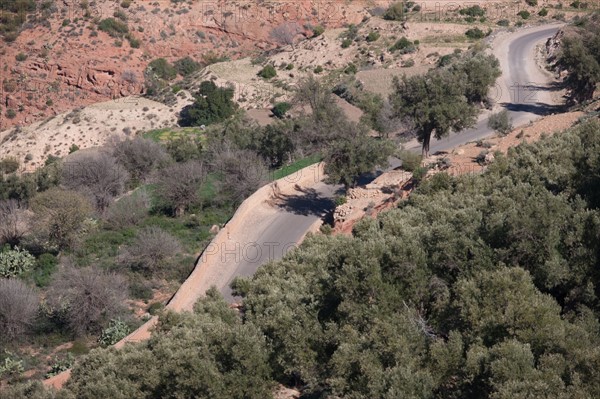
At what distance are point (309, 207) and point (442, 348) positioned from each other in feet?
60.6

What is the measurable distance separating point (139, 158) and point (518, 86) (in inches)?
839

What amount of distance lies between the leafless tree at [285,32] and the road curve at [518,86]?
2125 cm

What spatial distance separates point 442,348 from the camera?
51.6 ft

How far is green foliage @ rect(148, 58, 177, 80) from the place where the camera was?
67.6 metres

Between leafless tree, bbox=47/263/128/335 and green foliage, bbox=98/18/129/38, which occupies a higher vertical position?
green foliage, bbox=98/18/129/38

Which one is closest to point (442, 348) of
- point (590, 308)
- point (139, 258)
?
point (590, 308)

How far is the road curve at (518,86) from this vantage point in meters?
40.3

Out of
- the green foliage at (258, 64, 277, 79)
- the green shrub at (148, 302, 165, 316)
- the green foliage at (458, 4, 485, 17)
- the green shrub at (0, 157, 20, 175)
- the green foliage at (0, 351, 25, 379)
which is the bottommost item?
the green shrub at (0, 157, 20, 175)

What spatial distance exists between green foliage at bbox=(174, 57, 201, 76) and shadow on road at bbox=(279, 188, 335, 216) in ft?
119

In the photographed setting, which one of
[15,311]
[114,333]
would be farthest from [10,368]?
[114,333]

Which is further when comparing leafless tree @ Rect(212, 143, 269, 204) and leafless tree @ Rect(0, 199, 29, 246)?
leafless tree @ Rect(212, 143, 269, 204)

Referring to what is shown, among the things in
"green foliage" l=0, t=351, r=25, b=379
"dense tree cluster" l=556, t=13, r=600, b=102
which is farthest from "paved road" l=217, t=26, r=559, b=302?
"green foliage" l=0, t=351, r=25, b=379

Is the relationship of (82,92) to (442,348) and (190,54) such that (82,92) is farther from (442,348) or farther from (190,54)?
(442,348)

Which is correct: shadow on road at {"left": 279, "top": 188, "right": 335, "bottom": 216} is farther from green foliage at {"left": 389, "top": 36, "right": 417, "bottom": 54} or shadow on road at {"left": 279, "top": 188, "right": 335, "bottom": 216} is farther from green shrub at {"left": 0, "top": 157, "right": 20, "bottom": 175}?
green foliage at {"left": 389, "top": 36, "right": 417, "bottom": 54}
